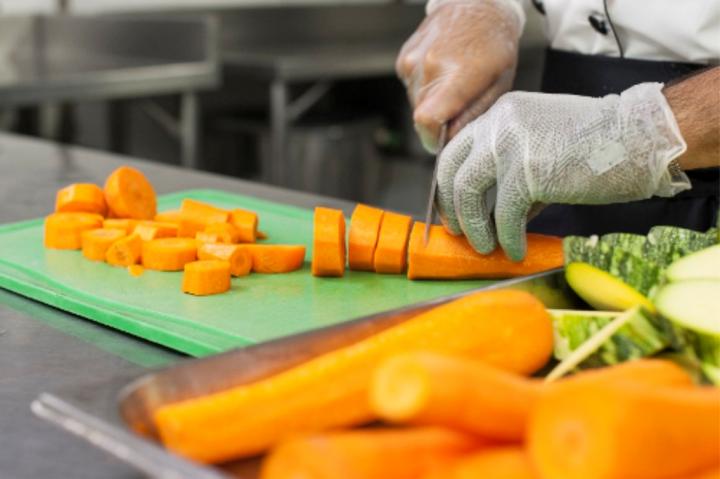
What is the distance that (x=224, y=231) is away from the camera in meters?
1.65

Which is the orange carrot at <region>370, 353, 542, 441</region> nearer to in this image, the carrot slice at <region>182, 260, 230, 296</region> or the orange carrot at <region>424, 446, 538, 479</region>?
the orange carrot at <region>424, 446, 538, 479</region>

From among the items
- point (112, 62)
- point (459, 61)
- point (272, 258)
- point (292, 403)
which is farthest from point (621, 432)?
point (112, 62)

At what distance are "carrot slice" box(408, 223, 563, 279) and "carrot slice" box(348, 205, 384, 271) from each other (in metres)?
0.06

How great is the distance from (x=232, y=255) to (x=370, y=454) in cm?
86

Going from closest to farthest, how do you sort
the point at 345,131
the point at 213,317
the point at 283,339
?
the point at 283,339
the point at 213,317
the point at 345,131

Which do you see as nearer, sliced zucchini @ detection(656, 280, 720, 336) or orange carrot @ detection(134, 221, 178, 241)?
sliced zucchini @ detection(656, 280, 720, 336)

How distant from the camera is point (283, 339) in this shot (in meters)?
1.01

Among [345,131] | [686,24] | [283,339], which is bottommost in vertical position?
[345,131]

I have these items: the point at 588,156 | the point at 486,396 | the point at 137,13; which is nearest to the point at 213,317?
the point at 588,156

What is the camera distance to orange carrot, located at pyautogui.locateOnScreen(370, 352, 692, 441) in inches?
28.7

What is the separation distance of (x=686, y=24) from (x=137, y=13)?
12.2 ft

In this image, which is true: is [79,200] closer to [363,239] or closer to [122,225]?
[122,225]

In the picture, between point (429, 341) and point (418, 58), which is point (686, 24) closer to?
point (418, 58)

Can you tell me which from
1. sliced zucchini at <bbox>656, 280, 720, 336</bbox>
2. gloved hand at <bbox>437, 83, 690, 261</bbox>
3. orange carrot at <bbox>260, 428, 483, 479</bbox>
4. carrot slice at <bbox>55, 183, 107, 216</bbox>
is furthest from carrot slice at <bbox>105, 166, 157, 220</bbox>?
orange carrot at <bbox>260, 428, 483, 479</bbox>
